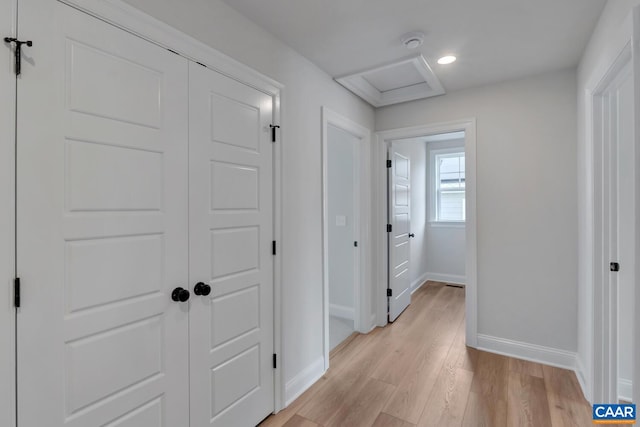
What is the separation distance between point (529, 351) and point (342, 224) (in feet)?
6.87

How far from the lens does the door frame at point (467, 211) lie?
2.95m

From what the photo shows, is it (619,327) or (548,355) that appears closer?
(619,327)

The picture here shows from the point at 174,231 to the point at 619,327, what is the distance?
286cm

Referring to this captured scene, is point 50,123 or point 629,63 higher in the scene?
point 629,63

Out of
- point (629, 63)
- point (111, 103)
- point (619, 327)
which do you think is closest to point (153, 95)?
point (111, 103)

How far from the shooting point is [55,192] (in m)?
1.11

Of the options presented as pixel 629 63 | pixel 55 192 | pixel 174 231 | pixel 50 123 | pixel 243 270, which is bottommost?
pixel 243 270

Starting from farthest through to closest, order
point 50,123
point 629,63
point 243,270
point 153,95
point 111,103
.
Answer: point 243,270
point 629,63
point 153,95
point 111,103
point 50,123

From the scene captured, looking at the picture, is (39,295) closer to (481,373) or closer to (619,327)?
(481,373)

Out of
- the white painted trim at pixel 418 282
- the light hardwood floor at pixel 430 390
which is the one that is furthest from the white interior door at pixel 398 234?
the white painted trim at pixel 418 282

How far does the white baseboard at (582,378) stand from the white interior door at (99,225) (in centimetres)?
260

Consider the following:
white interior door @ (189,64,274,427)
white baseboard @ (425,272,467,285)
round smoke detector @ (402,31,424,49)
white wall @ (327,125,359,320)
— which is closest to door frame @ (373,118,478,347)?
white wall @ (327,125,359,320)

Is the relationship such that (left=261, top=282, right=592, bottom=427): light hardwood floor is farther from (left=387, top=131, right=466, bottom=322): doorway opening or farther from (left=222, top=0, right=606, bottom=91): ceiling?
(left=222, top=0, right=606, bottom=91): ceiling

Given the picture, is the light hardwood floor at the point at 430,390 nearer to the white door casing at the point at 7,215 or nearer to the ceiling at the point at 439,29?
the white door casing at the point at 7,215
